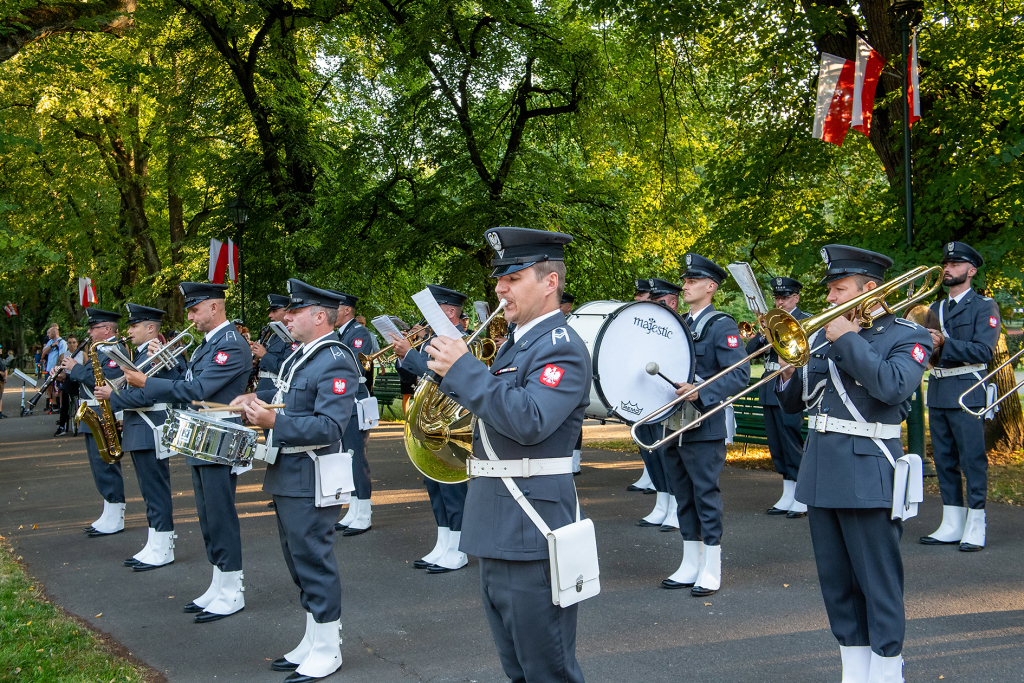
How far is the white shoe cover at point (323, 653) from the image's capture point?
15.8 feet

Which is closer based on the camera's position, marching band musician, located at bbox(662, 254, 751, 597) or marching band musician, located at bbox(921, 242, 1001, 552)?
marching band musician, located at bbox(662, 254, 751, 597)

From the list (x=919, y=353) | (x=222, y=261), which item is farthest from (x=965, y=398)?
(x=222, y=261)

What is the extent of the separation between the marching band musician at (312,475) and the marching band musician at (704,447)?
2.55m

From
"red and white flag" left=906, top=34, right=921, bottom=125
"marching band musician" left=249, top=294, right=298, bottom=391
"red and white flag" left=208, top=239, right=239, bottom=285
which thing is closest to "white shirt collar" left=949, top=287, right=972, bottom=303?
"red and white flag" left=906, top=34, right=921, bottom=125

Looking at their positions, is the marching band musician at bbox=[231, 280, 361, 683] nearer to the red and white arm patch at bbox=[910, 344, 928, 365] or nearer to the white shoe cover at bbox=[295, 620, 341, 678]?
the white shoe cover at bbox=[295, 620, 341, 678]

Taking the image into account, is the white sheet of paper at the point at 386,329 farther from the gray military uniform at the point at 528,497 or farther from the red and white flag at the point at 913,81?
the red and white flag at the point at 913,81

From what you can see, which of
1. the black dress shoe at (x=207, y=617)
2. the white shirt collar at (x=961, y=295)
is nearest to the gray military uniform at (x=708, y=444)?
the white shirt collar at (x=961, y=295)

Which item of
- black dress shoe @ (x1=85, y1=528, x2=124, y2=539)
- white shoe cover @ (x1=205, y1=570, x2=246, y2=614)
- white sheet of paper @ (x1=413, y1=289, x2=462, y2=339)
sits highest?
white sheet of paper @ (x1=413, y1=289, x2=462, y2=339)

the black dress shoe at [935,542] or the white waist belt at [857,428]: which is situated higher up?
the white waist belt at [857,428]

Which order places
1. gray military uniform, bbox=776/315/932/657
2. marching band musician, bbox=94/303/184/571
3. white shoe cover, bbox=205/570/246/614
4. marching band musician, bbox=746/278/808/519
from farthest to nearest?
marching band musician, bbox=746/278/808/519, marching band musician, bbox=94/303/184/571, white shoe cover, bbox=205/570/246/614, gray military uniform, bbox=776/315/932/657

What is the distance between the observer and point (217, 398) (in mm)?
6246

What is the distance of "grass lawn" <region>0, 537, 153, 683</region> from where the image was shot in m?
4.75

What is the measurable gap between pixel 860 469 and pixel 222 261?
51.6 ft

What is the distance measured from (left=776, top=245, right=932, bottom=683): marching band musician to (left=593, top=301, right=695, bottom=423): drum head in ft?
4.77
